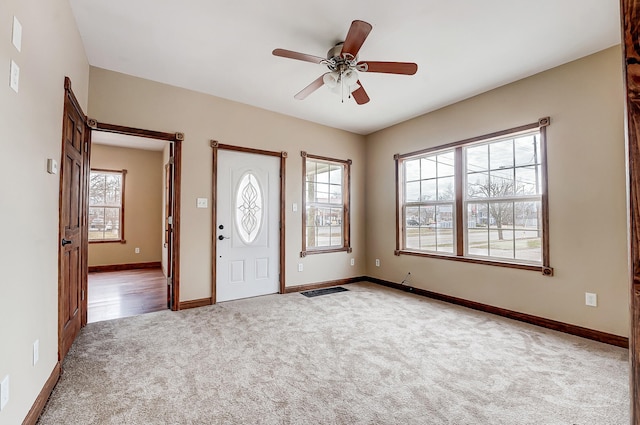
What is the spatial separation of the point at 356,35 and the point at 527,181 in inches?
102

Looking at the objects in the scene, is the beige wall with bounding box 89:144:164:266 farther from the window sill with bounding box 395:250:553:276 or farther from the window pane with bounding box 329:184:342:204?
the window sill with bounding box 395:250:553:276

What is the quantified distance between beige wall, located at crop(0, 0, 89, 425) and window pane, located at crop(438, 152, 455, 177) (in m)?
4.21

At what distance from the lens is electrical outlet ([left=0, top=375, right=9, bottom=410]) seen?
4.51ft

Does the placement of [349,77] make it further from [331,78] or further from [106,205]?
[106,205]

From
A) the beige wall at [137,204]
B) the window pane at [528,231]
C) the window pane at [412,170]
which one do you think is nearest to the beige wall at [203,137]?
the window pane at [412,170]

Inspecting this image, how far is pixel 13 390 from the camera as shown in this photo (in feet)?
4.93

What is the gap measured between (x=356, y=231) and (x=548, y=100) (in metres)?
3.21

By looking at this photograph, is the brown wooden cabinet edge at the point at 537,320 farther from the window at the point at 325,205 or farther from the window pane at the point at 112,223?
the window pane at the point at 112,223

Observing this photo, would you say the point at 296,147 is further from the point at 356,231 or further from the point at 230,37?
the point at 230,37

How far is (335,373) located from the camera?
229 cm

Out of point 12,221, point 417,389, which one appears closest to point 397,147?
point 417,389

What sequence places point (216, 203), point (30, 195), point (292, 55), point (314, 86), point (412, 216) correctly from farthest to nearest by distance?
point (412, 216) → point (216, 203) → point (314, 86) → point (292, 55) → point (30, 195)

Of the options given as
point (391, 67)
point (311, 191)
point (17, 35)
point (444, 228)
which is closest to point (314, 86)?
point (391, 67)

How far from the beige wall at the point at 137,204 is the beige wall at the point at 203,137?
372 centimetres
